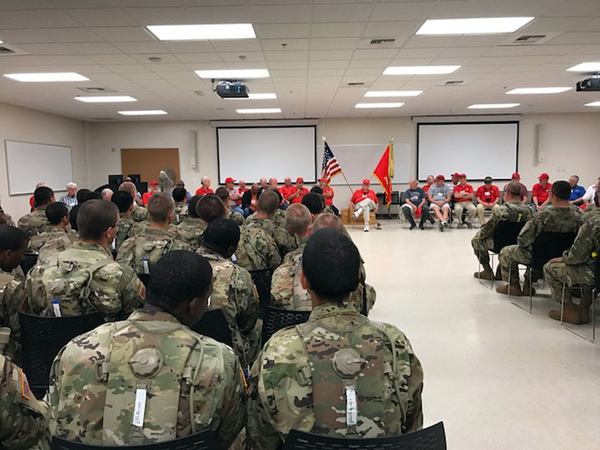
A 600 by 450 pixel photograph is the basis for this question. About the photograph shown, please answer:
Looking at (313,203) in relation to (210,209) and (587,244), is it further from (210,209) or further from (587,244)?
(587,244)

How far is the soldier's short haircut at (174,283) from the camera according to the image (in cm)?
138

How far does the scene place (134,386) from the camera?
1.25 metres

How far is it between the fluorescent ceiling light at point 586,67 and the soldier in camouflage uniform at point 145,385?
846 cm

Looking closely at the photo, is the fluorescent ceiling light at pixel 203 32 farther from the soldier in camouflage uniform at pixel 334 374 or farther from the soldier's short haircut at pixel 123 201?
the soldier in camouflage uniform at pixel 334 374

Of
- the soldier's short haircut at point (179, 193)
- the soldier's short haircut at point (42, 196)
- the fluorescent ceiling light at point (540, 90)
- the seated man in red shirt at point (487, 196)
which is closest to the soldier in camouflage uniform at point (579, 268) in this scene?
the soldier's short haircut at point (179, 193)

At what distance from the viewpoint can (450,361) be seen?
12.0 ft

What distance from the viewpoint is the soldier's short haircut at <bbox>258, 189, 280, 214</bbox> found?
437cm

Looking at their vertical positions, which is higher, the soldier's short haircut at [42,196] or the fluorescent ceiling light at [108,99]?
the fluorescent ceiling light at [108,99]

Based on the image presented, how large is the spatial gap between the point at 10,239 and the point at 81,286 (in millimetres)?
576

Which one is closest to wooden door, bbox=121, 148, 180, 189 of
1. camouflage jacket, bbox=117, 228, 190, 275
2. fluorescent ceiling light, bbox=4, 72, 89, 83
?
fluorescent ceiling light, bbox=4, 72, 89, 83

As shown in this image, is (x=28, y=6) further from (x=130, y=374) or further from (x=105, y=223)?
(x=130, y=374)

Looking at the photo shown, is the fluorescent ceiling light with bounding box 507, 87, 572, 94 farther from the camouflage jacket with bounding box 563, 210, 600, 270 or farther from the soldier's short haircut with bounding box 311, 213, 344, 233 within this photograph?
the soldier's short haircut with bounding box 311, 213, 344, 233

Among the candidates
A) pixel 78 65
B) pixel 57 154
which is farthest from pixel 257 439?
pixel 57 154

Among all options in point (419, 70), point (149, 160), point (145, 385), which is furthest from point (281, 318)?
point (149, 160)
